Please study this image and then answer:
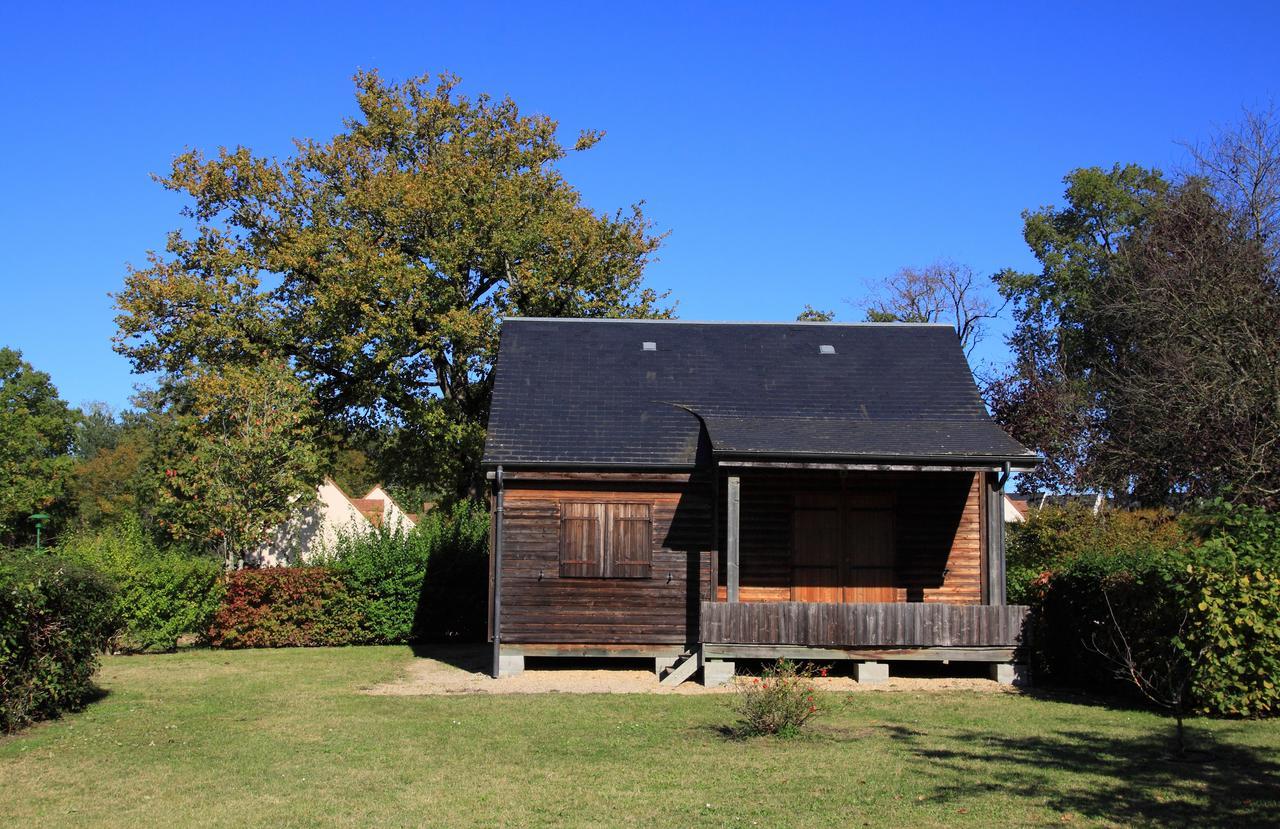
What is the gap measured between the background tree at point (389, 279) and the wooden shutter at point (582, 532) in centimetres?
1138

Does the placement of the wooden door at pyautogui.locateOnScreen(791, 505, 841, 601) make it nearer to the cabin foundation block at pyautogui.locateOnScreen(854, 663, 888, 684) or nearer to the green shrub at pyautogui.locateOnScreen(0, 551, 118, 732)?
the cabin foundation block at pyautogui.locateOnScreen(854, 663, 888, 684)

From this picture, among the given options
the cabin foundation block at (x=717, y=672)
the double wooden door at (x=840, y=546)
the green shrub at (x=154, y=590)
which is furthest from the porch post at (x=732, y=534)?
the green shrub at (x=154, y=590)

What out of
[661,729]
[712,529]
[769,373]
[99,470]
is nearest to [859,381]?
[769,373]

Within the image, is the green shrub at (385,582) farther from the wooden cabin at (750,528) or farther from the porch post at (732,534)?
the porch post at (732,534)

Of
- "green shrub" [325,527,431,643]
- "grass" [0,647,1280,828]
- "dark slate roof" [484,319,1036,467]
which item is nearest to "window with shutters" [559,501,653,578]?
"dark slate roof" [484,319,1036,467]

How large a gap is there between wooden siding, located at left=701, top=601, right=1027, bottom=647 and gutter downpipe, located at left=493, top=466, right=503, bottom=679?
3529 millimetres

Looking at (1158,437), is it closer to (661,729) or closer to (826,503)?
(826,503)

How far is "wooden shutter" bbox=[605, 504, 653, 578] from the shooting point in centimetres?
1853

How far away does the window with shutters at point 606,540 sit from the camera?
18.5m

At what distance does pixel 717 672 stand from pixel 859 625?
2319 millimetres

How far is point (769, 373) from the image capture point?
2092 cm

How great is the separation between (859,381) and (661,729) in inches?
363

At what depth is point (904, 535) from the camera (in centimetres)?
1923

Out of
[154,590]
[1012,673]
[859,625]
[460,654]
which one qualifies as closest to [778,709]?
[859,625]
